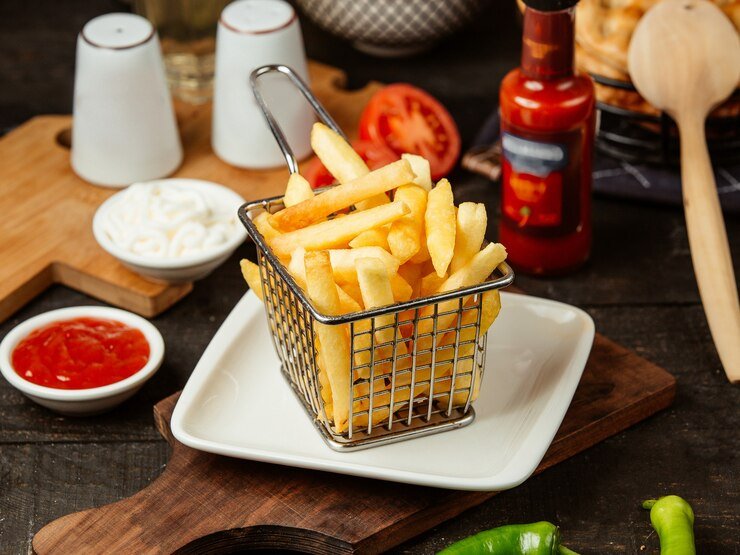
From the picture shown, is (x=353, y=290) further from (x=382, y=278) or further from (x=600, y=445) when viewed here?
(x=600, y=445)

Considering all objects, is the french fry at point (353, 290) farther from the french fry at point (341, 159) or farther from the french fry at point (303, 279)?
the french fry at point (341, 159)

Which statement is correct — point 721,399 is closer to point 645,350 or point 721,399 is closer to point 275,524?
point 645,350

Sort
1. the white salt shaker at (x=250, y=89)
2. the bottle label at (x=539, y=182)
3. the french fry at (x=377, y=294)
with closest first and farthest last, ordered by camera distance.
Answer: the french fry at (x=377, y=294), the bottle label at (x=539, y=182), the white salt shaker at (x=250, y=89)

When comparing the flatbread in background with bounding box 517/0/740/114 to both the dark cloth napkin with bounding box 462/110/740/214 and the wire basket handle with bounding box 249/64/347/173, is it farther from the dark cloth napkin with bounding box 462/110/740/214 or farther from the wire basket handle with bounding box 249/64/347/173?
the wire basket handle with bounding box 249/64/347/173

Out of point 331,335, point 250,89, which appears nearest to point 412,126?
point 250,89

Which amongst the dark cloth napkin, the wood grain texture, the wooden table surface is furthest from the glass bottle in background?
the dark cloth napkin

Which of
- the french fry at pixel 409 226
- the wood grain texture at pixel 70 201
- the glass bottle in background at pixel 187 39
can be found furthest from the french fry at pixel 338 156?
the glass bottle in background at pixel 187 39
